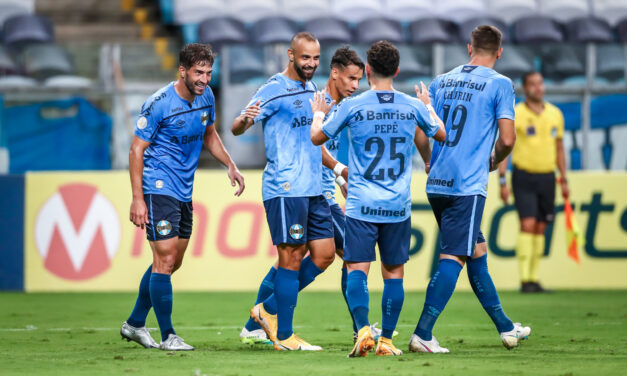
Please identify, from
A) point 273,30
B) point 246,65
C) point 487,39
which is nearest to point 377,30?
point 273,30

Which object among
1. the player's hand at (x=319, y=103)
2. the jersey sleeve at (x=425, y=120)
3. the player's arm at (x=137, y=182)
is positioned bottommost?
the player's arm at (x=137, y=182)

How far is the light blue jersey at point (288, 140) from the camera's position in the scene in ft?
22.5

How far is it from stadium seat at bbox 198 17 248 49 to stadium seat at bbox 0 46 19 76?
3170 mm

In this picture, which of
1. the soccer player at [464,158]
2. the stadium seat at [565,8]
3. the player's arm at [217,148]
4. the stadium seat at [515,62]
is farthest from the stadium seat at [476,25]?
the soccer player at [464,158]

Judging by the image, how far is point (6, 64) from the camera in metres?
14.2

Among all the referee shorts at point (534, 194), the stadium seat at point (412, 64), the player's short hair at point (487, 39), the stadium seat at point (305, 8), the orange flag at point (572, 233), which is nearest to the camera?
the player's short hair at point (487, 39)

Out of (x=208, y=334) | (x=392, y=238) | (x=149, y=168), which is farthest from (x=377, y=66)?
(x=208, y=334)

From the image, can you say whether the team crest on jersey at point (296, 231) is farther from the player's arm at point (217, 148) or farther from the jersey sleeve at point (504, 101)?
the jersey sleeve at point (504, 101)

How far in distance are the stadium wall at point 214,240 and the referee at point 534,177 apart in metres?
0.59

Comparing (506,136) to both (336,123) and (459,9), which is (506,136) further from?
(459,9)

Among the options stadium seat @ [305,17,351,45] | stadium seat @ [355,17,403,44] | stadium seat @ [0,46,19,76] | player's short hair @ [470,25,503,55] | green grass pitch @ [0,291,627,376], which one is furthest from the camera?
stadium seat @ [355,17,403,44]

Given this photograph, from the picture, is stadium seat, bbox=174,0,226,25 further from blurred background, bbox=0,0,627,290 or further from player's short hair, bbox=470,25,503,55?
player's short hair, bbox=470,25,503,55

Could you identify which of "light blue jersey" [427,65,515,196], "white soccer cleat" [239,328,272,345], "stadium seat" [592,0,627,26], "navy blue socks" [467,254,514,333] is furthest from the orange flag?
"stadium seat" [592,0,627,26]

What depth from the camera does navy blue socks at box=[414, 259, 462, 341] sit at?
21.5 feet
